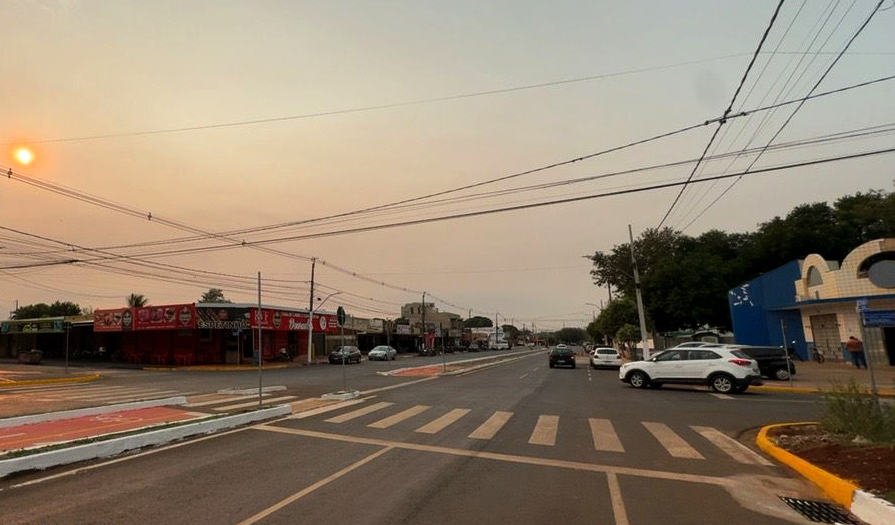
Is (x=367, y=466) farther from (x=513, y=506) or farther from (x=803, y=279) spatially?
(x=803, y=279)

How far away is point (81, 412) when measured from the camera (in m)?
14.7

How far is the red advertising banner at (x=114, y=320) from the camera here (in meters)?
47.8

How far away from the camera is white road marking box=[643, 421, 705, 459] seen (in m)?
9.13

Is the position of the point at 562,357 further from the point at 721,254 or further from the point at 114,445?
the point at 721,254

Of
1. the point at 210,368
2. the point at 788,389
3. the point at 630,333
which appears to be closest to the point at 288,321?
the point at 210,368

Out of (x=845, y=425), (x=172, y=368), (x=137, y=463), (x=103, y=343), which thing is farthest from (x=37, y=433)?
(x=103, y=343)

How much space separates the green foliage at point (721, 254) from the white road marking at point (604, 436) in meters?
39.7

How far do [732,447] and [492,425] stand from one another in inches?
192

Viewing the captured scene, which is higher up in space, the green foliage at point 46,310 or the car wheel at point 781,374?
the green foliage at point 46,310

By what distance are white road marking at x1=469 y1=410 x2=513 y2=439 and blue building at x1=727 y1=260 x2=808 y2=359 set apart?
93.1 ft

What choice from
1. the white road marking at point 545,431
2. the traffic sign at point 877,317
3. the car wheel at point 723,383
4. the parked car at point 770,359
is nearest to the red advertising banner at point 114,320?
the white road marking at point 545,431

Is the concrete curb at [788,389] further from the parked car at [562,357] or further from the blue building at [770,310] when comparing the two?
the parked car at [562,357]

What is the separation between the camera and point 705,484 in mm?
7184

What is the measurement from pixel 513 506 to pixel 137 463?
20.5 ft
